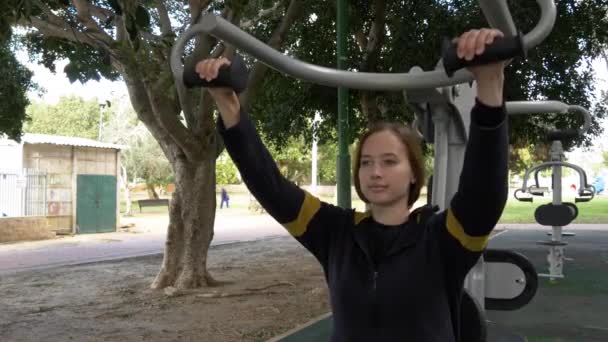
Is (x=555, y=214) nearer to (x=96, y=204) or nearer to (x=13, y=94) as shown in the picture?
(x=13, y=94)

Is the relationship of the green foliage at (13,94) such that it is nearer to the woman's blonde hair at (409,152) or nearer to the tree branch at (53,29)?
the tree branch at (53,29)

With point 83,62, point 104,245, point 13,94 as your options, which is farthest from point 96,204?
point 83,62

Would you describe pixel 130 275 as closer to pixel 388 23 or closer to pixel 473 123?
pixel 388 23

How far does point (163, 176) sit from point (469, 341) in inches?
1165

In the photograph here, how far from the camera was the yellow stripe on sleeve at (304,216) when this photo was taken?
137 centimetres

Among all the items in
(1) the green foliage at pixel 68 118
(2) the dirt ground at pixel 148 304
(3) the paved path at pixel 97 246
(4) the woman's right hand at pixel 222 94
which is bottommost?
(2) the dirt ground at pixel 148 304

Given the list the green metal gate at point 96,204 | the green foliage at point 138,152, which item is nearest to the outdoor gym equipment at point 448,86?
the green metal gate at point 96,204

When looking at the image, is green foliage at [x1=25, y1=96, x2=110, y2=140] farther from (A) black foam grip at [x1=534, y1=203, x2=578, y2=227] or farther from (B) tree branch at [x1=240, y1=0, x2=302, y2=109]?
(A) black foam grip at [x1=534, y1=203, x2=578, y2=227]

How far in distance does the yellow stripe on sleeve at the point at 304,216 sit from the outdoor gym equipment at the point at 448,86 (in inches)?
11.0

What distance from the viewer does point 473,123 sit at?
41.7 inches

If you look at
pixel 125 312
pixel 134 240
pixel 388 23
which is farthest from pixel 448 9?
pixel 134 240

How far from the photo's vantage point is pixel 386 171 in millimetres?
1279

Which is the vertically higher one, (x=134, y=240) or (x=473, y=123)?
(x=473, y=123)

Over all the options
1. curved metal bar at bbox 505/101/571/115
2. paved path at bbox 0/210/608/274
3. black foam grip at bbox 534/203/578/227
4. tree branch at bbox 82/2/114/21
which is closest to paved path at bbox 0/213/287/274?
paved path at bbox 0/210/608/274
